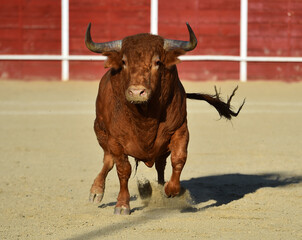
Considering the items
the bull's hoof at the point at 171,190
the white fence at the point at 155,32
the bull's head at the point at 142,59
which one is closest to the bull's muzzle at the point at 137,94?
the bull's head at the point at 142,59

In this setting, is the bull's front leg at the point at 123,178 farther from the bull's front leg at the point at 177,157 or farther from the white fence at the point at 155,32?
the white fence at the point at 155,32

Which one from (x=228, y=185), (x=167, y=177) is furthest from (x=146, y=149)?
(x=167, y=177)

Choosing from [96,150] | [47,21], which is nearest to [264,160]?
[96,150]

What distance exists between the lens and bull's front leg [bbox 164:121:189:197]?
5730 mm

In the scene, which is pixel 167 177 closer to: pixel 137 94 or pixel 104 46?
pixel 104 46

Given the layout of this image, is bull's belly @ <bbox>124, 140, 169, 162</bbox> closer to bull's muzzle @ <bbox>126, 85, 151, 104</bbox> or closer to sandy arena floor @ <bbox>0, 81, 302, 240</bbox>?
sandy arena floor @ <bbox>0, 81, 302, 240</bbox>

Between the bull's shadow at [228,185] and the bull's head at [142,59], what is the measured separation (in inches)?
54.8

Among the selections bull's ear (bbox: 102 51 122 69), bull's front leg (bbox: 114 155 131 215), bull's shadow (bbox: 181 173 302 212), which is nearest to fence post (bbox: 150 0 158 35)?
bull's shadow (bbox: 181 173 302 212)

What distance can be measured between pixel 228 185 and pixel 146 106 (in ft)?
6.67

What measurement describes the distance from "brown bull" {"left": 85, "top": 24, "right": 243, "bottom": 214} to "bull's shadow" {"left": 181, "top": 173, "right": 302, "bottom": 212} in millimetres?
730

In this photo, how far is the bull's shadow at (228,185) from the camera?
676 centimetres

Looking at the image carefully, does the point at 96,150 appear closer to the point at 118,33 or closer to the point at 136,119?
the point at 136,119

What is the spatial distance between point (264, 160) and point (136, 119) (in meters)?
3.52

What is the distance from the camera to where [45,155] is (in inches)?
366
